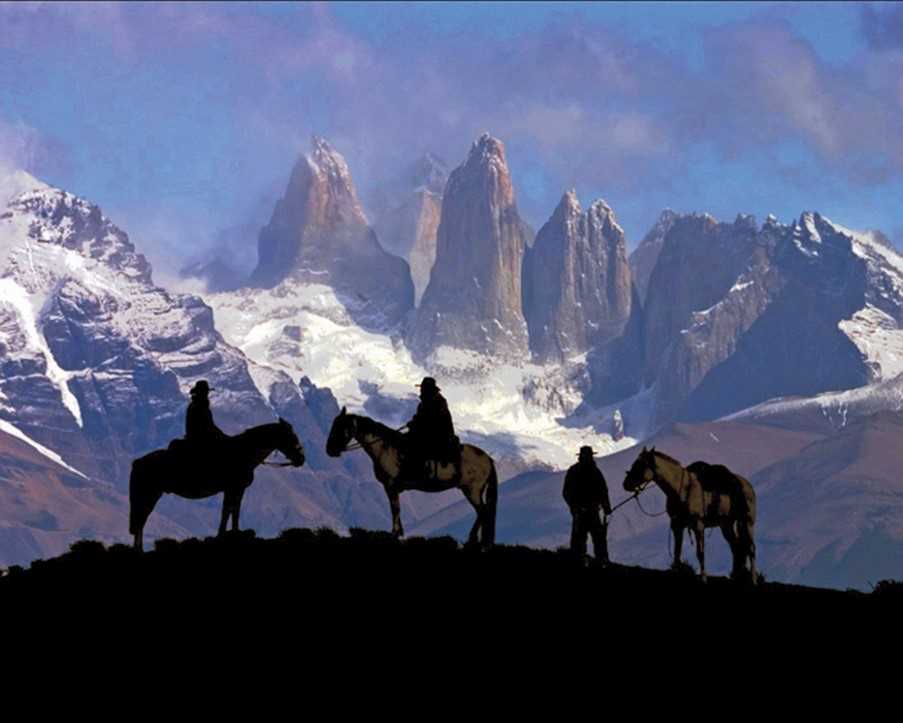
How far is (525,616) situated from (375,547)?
9452 mm

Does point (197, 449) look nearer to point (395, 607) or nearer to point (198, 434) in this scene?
point (198, 434)

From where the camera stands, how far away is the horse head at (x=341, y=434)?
2852 inches

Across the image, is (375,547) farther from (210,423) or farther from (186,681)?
(186,681)

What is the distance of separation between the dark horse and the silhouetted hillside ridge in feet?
4.04

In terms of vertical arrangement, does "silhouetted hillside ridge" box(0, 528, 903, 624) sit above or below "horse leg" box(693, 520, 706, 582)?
below

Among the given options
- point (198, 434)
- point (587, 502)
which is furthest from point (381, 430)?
point (587, 502)

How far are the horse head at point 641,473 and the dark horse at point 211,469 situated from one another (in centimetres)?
973

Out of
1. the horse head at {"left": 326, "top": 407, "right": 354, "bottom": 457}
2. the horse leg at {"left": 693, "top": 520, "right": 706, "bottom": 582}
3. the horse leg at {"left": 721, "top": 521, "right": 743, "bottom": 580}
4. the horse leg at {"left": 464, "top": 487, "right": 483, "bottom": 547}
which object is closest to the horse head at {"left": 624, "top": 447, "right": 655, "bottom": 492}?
the horse leg at {"left": 693, "top": 520, "right": 706, "bottom": 582}

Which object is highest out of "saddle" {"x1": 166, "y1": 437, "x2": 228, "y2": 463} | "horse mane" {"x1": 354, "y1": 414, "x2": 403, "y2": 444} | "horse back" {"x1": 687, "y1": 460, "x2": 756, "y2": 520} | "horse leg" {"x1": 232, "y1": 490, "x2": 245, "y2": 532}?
"horse mane" {"x1": 354, "y1": 414, "x2": 403, "y2": 444}

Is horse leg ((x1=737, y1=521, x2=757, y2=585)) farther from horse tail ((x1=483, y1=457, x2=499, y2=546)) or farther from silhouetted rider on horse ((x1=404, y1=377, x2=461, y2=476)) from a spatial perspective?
silhouetted rider on horse ((x1=404, y1=377, x2=461, y2=476))

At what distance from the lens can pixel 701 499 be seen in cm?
7450

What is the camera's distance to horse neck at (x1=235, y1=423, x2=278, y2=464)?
230 feet

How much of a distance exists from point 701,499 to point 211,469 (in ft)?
50.0

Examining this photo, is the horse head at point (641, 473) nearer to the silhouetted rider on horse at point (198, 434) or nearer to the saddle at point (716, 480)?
the saddle at point (716, 480)
